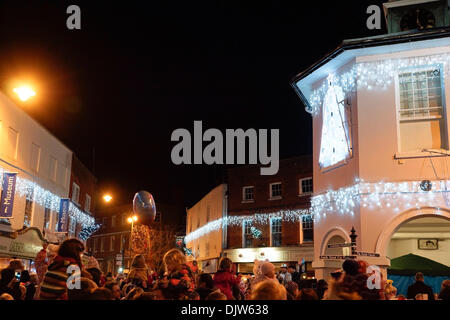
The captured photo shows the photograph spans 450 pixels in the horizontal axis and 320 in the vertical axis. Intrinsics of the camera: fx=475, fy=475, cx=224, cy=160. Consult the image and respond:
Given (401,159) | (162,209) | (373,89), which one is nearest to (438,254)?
(401,159)

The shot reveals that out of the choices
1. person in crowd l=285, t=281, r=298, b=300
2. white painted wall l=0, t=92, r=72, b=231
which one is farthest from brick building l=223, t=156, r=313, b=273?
person in crowd l=285, t=281, r=298, b=300

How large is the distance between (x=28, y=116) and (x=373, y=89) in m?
17.2

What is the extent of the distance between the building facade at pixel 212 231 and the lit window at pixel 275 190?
4.60 metres

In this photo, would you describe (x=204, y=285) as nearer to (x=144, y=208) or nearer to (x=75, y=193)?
(x=144, y=208)

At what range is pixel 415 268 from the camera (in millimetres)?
12570

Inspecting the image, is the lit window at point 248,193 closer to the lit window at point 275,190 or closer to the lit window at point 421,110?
the lit window at point 275,190

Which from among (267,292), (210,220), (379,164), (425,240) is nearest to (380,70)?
(379,164)

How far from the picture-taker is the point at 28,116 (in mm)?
23250

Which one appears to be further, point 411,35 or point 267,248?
point 267,248

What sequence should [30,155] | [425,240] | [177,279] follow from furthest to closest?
[30,155], [425,240], [177,279]

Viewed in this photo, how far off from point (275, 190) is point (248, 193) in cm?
263

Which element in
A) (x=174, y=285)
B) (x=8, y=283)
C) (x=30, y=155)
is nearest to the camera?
(x=174, y=285)

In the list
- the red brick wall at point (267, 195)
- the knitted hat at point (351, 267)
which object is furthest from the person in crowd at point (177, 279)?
the red brick wall at point (267, 195)
